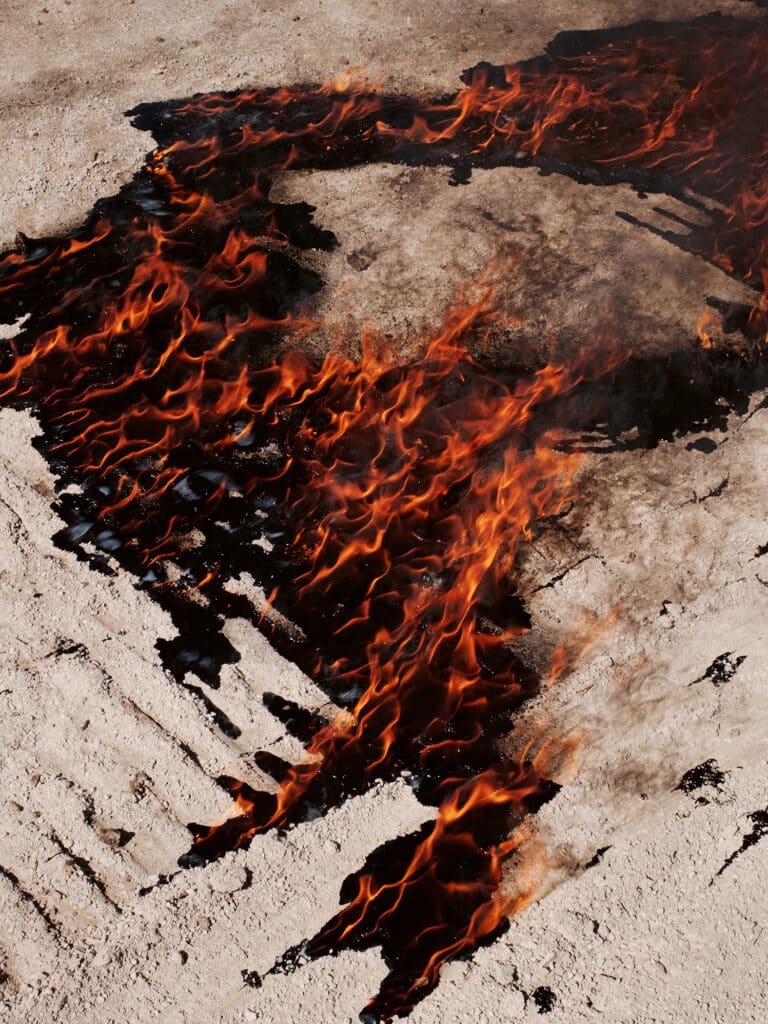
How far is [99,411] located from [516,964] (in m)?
3.73

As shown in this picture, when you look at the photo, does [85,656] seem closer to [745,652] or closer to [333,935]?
[333,935]

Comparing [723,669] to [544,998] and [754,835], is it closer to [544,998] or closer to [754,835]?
[754,835]

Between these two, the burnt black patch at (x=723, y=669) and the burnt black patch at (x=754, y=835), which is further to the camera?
the burnt black patch at (x=723, y=669)

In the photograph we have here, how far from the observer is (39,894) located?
3.45 m

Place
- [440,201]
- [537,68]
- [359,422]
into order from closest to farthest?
[359,422]
[440,201]
[537,68]

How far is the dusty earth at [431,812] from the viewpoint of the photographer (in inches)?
131

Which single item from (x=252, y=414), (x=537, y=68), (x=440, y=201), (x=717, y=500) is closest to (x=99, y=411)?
(x=252, y=414)

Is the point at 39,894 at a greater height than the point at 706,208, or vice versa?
the point at 706,208

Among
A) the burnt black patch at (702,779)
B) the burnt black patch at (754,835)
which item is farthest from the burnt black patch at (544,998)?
the burnt black patch at (702,779)

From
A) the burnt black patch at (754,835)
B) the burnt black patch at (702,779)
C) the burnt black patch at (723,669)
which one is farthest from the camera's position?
the burnt black patch at (723,669)

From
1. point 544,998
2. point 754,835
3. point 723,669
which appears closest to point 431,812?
point 544,998

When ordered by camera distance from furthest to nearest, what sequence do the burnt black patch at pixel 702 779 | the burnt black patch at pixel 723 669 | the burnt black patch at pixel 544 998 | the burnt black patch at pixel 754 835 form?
1. the burnt black patch at pixel 723 669
2. the burnt black patch at pixel 702 779
3. the burnt black patch at pixel 754 835
4. the burnt black patch at pixel 544 998

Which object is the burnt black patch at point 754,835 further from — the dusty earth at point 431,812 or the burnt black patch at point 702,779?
the burnt black patch at point 702,779

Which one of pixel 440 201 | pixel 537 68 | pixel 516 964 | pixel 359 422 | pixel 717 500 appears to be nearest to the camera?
pixel 516 964
